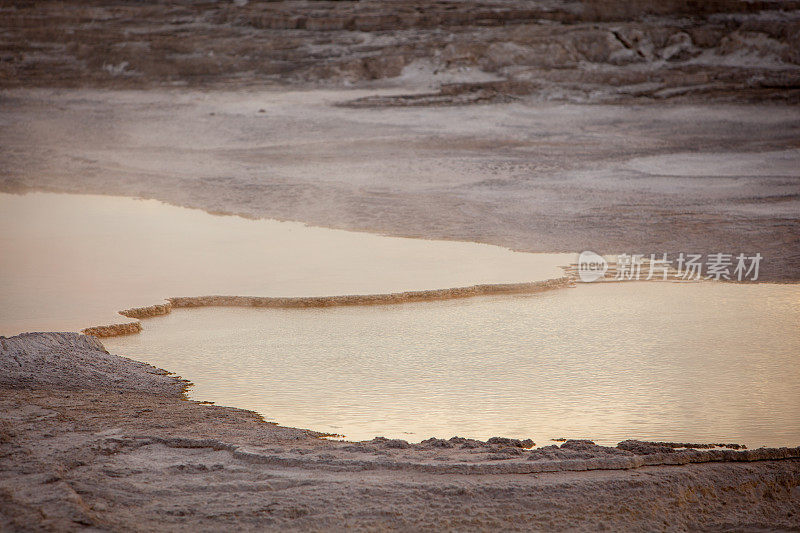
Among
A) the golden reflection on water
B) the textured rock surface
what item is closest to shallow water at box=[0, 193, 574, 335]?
the golden reflection on water

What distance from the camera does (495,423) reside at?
333 cm

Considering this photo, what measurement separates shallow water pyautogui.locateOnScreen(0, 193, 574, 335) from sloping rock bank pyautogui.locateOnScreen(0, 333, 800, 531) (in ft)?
5.46

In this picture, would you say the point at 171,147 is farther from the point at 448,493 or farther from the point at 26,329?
the point at 448,493

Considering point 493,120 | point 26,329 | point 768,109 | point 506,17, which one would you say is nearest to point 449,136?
point 493,120

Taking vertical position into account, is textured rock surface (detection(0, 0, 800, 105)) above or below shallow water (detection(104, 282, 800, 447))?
above

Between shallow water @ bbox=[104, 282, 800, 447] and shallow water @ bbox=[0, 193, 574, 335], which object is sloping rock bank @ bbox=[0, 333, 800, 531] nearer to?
shallow water @ bbox=[104, 282, 800, 447]

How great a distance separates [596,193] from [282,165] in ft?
10.3

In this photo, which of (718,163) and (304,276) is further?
(718,163)

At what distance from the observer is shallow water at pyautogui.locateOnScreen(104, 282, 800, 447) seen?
3352 millimetres

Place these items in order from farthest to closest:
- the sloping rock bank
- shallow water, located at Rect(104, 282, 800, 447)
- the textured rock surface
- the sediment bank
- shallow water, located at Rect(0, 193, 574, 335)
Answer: the textured rock surface < shallow water, located at Rect(0, 193, 574, 335) < the sediment bank < shallow water, located at Rect(104, 282, 800, 447) < the sloping rock bank

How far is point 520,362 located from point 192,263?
2465 mm

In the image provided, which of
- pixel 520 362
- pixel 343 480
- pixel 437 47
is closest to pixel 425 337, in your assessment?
pixel 520 362

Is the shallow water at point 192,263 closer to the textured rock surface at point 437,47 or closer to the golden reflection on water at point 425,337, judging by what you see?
the golden reflection on water at point 425,337

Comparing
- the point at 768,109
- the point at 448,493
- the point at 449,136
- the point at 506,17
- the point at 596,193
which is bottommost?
the point at 448,493
